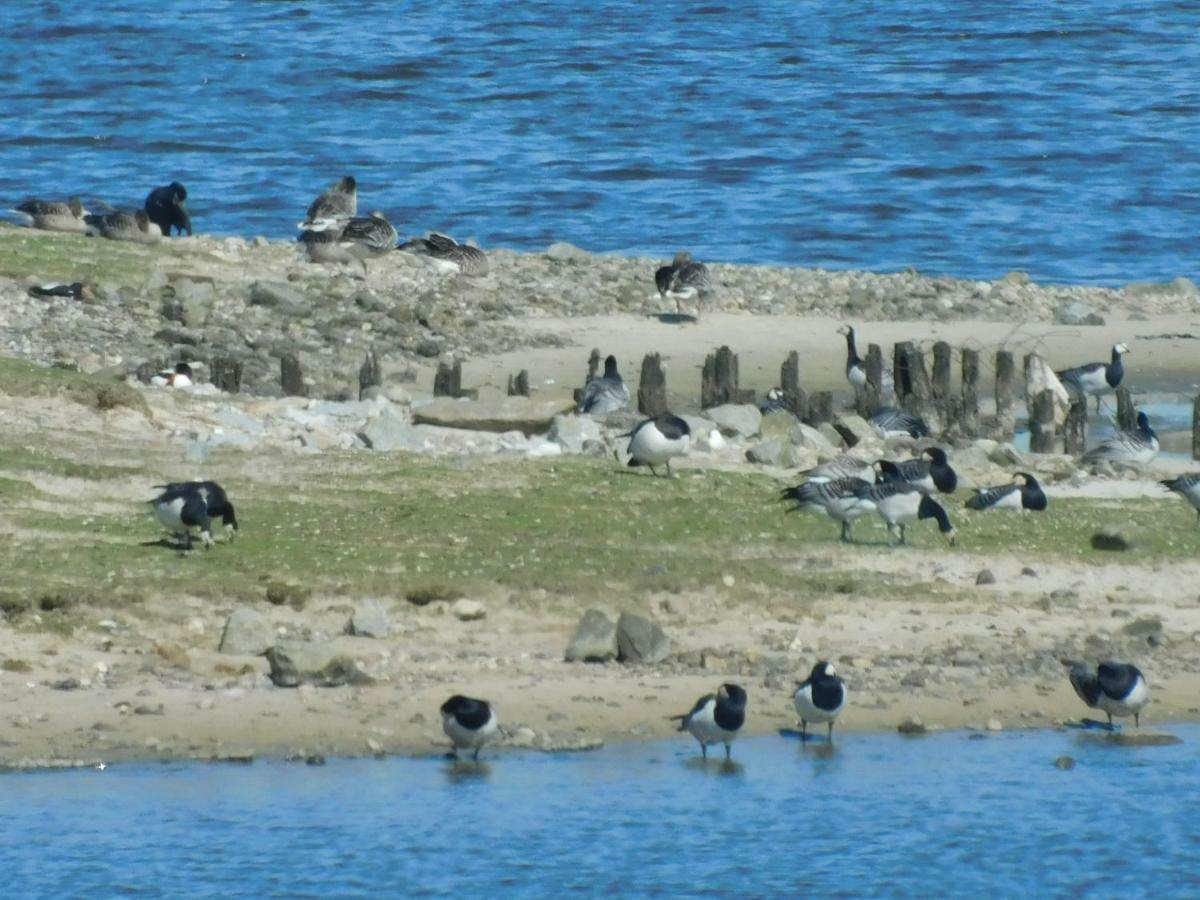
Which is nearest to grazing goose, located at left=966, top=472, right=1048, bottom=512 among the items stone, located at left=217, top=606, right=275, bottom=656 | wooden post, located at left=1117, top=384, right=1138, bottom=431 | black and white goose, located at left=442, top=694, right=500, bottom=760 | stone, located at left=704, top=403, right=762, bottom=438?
stone, located at left=704, top=403, right=762, bottom=438

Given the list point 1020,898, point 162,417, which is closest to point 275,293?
point 162,417

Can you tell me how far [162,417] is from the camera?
20.2 m

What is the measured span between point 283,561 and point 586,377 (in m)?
10.6

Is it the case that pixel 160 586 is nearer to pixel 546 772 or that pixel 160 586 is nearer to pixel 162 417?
pixel 546 772

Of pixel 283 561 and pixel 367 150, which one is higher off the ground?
pixel 367 150

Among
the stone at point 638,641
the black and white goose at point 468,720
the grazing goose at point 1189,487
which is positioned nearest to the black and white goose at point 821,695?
the stone at point 638,641

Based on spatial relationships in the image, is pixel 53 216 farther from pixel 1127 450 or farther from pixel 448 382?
pixel 1127 450

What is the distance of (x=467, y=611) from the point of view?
49.8 ft

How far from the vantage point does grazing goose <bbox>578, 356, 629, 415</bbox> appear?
22578 millimetres

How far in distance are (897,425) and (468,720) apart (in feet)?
36.0

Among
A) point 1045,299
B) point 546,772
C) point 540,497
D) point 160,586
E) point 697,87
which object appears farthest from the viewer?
point 697,87

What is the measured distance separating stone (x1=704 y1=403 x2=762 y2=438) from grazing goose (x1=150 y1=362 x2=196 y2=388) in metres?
4.77

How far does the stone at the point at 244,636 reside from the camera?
564 inches

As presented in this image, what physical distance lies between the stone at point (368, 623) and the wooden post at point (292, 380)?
29.5 ft
